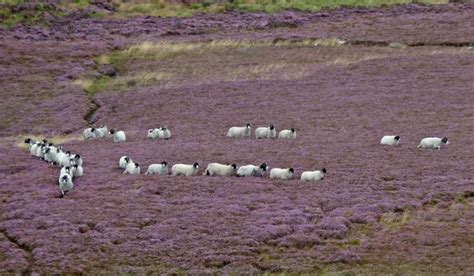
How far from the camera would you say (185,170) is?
36094 millimetres

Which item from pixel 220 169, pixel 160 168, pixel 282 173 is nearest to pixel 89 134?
pixel 160 168

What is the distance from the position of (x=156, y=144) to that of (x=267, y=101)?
517 inches

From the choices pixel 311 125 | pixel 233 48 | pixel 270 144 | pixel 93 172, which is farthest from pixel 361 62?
pixel 93 172

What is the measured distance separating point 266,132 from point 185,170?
10.1 meters

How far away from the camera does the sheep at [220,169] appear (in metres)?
35.6

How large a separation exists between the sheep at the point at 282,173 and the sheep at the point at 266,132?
1001 centimetres

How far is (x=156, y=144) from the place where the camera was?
4394 centimetres

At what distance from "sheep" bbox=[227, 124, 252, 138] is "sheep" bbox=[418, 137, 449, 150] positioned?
35.5 feet

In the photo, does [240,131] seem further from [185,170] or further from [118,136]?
[185,170]

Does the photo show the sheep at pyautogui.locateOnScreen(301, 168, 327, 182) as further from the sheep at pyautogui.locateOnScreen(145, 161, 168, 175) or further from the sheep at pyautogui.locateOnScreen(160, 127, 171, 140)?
the sheep at pyautogui.locateOnScreen(160, 127, 171, 140)

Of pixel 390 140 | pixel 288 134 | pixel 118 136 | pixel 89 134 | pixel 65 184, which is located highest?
pixel 65 184

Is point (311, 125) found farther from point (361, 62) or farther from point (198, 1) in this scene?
point (198, 1)

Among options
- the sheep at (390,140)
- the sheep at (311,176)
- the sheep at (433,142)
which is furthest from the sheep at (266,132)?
the sheep at (311,176)

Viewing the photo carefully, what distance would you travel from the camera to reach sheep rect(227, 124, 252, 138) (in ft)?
149
